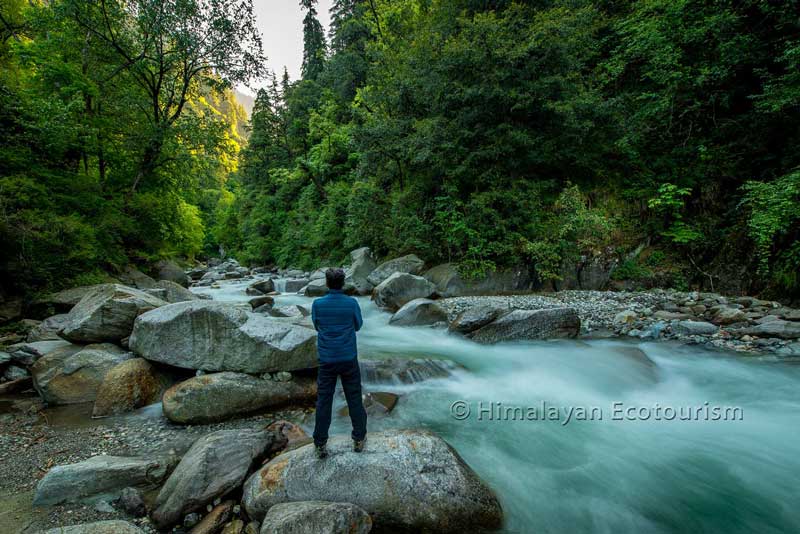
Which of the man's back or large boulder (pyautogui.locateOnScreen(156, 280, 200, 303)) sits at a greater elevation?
the man's back

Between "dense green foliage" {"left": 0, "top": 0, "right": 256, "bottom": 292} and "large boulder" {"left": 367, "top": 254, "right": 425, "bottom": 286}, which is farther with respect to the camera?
"large boulder" {"left": 367, "top": 254, "right": 425, "bottom": 286}

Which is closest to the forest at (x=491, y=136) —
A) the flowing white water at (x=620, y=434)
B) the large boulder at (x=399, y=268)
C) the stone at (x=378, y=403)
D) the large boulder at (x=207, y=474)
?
the large boulder at (x=399, y=268)

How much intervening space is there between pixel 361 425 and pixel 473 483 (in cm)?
116

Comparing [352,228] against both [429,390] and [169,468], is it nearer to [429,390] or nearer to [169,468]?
[429,390]

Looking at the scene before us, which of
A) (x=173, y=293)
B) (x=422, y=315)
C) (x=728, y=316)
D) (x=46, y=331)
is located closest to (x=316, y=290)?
(x=173, y=293)

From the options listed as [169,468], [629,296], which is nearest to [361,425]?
[169,468]

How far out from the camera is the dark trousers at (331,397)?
123 inches

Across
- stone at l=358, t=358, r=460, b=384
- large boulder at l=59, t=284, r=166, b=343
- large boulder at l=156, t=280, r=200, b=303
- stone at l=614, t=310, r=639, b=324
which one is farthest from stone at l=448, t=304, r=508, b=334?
large boulder at l=156, t=280, r=200, b=303

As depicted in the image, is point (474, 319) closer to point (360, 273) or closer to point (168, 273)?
point (360, 273)

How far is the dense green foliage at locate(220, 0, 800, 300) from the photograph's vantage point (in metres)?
9.52

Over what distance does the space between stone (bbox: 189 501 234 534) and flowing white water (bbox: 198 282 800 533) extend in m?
1.89

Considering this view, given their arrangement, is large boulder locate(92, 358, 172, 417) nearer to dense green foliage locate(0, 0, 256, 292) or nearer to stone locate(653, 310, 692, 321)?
dense green foliage locate(0, 0, 256, 292)

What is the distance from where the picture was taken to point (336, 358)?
10.5 ft

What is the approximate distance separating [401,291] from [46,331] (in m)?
8.41
